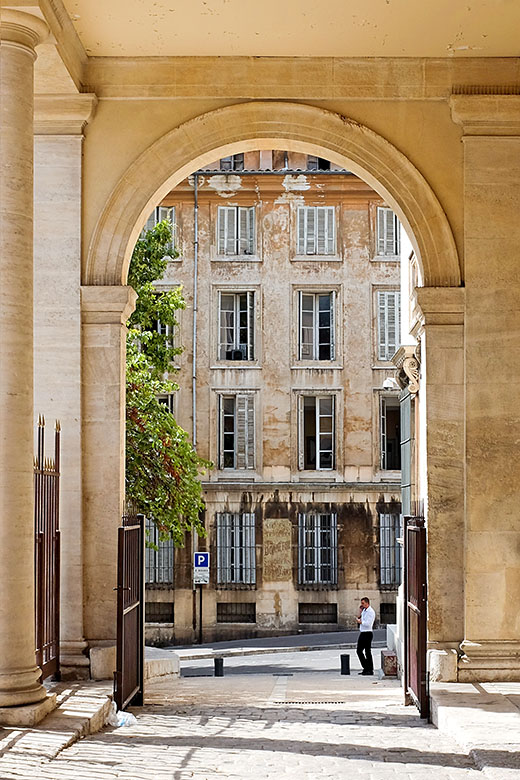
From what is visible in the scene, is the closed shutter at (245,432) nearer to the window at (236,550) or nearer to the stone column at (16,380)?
the window at (236,550)

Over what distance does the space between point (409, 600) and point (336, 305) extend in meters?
19.2

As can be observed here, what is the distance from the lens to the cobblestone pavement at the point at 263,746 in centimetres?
695

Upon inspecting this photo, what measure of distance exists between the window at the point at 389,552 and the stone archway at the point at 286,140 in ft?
57.5

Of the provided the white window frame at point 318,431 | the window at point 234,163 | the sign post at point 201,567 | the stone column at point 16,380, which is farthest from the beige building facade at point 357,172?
the window at point 234,163

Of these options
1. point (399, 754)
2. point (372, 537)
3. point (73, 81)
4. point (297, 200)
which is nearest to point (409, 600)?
point (399, 754)

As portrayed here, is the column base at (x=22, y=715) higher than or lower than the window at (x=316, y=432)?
lower

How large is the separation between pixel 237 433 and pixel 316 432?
194 centimetres

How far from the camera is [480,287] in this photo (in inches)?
419

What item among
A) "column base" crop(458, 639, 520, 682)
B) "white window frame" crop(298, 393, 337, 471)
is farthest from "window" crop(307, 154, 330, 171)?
"column base" crop(458, 639, 520, 682)

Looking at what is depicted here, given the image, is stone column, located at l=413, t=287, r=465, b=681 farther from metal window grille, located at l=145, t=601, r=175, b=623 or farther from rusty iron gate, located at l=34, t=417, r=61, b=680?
metal window grille, located at l=145, t=601, r=175, b=623

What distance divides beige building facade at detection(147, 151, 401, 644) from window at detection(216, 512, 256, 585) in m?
0.03

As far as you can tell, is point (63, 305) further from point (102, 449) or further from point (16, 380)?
point (16, 380)

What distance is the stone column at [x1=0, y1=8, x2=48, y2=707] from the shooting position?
26.8 feet

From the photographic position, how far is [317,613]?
91.4 ft
